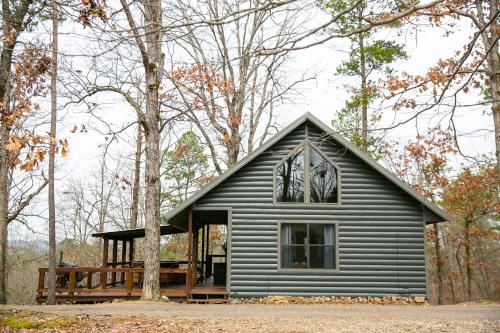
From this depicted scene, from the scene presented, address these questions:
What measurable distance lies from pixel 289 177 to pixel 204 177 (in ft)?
51.3

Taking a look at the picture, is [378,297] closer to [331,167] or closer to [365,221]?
[365,221]

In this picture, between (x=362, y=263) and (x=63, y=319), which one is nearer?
(x=63, y=319)

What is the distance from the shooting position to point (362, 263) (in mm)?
15719

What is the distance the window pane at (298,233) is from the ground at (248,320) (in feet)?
11.9

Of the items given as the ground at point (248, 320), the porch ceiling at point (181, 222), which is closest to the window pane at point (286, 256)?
the porch ceiling at point (181, 222)

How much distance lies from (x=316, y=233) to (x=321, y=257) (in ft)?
2.53

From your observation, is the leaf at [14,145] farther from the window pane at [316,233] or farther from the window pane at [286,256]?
the window pane at [316,233]

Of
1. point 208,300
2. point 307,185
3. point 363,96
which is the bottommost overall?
point 208,300

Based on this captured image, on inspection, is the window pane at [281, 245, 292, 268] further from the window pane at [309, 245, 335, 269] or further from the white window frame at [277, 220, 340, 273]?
the window pane at [309, 245, 335, 269]

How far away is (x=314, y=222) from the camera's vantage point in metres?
15.8

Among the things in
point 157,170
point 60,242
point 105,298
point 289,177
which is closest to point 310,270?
point 289,177

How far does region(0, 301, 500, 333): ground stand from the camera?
352 inches

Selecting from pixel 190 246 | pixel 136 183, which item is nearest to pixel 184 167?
pixel 136 183

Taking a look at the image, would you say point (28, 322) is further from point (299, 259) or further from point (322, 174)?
point (322, 174)
